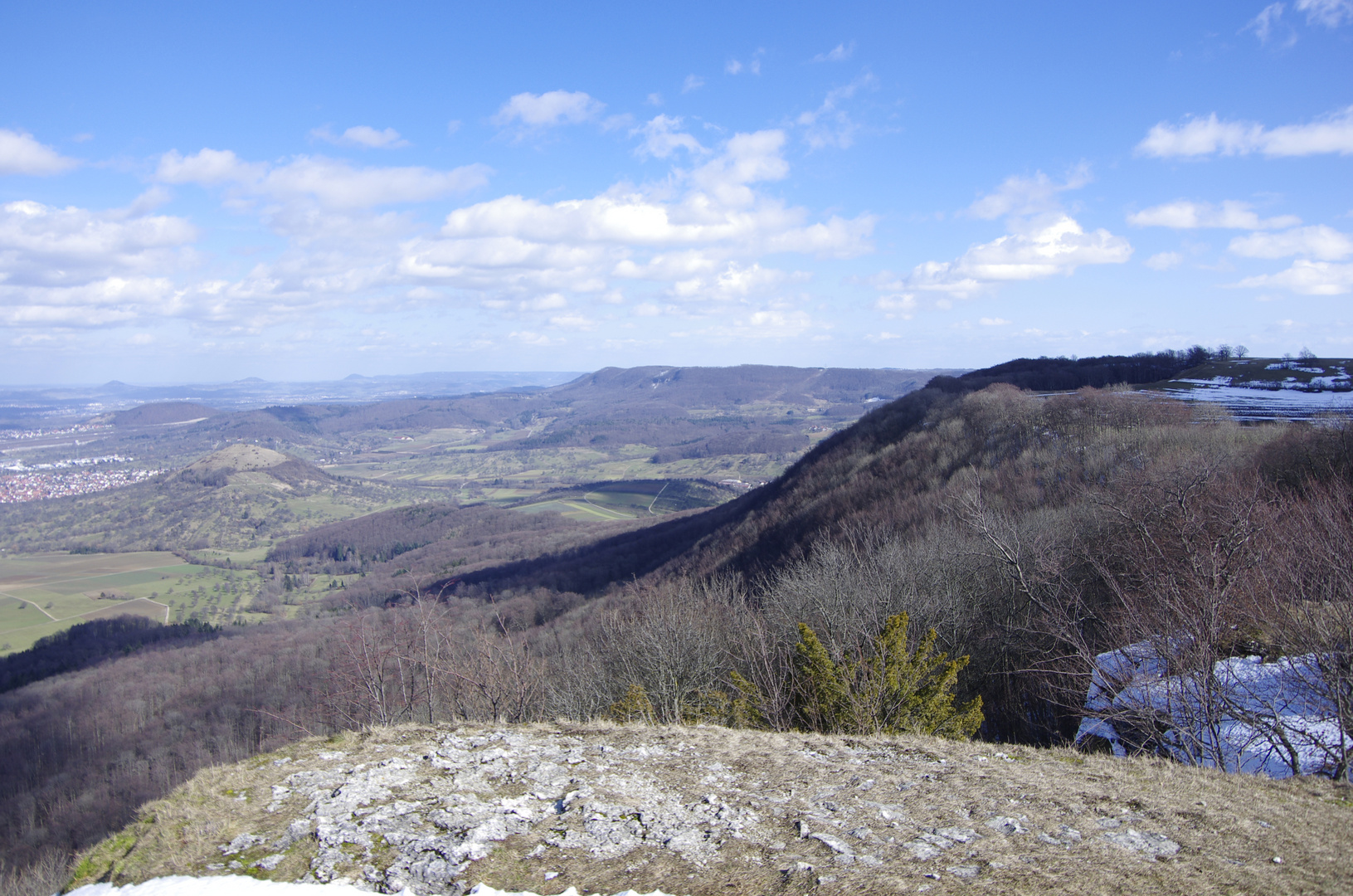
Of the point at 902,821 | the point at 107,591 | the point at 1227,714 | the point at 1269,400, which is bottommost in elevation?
the point at 107,591

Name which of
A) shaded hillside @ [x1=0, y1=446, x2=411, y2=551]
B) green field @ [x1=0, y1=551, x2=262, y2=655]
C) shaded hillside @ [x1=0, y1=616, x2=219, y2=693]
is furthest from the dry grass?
shaded hillside @ [x1=0, y1=446, x2=411, y2=551]

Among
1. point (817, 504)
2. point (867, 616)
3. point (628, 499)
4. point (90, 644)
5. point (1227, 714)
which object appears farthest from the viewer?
point (628, 499)

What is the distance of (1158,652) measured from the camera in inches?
556

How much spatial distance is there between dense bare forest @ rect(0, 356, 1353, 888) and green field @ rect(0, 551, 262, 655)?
2948 centimetres

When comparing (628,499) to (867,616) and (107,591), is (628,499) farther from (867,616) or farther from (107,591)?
(867,616)

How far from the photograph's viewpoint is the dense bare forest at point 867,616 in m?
16.1

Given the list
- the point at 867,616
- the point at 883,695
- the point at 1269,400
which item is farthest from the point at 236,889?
the point at 1269,400

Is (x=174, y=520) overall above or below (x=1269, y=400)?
below

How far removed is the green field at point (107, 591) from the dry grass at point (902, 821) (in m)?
106

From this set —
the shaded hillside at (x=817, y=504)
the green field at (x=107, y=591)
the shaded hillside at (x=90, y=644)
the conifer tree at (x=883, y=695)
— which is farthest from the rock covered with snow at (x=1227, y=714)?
the green field at (x=107, y=591)

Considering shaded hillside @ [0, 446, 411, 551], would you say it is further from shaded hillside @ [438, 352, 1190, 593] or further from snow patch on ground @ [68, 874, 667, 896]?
snow patch on ground @ [68, 874, 667, 896]

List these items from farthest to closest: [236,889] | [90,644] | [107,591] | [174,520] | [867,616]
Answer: [174,520], [107,591], [90,644], [867,616], [236,889]

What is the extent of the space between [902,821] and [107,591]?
14474cm

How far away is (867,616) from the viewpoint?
24359mm
